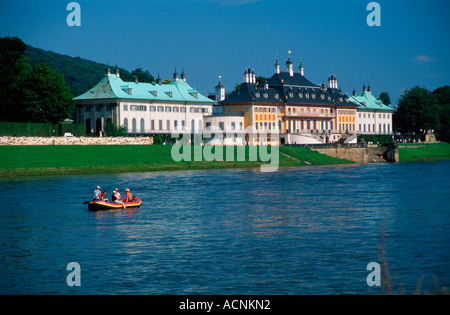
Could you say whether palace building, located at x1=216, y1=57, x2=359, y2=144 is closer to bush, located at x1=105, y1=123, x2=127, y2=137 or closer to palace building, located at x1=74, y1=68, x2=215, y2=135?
palace building, located at x1=74, y1=68, x2=215, y2=135

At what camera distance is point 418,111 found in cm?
16275

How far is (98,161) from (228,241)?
2205 inches

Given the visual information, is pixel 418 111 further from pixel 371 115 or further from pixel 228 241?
pixel 228 241

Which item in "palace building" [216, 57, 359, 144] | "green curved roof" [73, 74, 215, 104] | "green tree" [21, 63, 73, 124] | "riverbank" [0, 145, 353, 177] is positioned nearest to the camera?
"riverbank" [0, 145, 353, 177]

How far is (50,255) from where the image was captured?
28.5m

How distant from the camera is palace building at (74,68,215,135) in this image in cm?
11488

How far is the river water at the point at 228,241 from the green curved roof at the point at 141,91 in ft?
196

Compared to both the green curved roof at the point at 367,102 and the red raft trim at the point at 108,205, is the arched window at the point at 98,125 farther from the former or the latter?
the green curved roof at the point at 367,102

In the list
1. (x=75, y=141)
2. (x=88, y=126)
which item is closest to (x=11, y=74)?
(x=88, y=126)

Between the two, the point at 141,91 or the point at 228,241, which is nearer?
the point at 228,241

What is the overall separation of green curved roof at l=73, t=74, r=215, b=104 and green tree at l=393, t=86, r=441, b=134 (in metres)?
61.1

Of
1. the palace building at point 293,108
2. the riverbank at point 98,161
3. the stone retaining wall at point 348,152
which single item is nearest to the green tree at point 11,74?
the riverbank at point 98,161

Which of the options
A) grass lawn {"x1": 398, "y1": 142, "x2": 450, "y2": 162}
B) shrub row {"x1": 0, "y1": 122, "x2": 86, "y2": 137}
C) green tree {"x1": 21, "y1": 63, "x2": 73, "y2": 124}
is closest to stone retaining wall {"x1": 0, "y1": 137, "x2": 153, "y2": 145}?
shrub row {"x1": 0, "y1": 122, "x2": 86, "y2": 137}

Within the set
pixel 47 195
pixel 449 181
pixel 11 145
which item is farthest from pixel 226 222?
pixel 11 145
